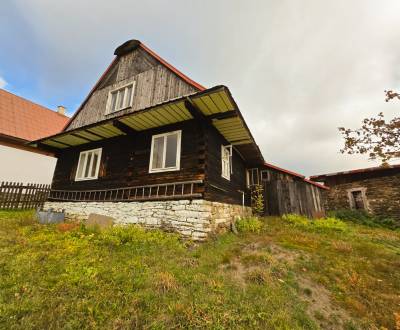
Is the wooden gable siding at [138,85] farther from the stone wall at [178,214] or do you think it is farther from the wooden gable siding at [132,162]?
the stone wall at [178,214]

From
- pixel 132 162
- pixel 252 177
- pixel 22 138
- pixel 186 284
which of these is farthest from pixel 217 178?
pixel 22 138

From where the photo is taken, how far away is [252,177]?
46.6 feet

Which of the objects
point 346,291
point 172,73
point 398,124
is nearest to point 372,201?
point 398,124

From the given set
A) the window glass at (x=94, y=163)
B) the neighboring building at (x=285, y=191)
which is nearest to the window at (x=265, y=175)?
the neighboring building at (x=285, y=191)

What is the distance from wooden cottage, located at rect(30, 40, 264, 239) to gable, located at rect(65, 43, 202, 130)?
0.18ft

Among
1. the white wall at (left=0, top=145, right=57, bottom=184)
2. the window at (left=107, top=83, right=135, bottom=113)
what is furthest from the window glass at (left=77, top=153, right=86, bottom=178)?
the white wall at (left=0, top=145, right=57, bottom=184)

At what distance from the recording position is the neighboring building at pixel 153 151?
288 inches

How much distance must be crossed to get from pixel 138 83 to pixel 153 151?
4.19 metres

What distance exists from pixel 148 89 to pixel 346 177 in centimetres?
1735

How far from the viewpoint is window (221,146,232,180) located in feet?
31.6

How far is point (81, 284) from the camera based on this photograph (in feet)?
12.3

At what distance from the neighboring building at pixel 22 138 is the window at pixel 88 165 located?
7953mm

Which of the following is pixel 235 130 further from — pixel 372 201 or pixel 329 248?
pixel 372 201

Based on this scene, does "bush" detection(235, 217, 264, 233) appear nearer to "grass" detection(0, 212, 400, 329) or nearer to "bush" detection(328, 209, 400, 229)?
"grass" detection(0, 212, 400, 329)
